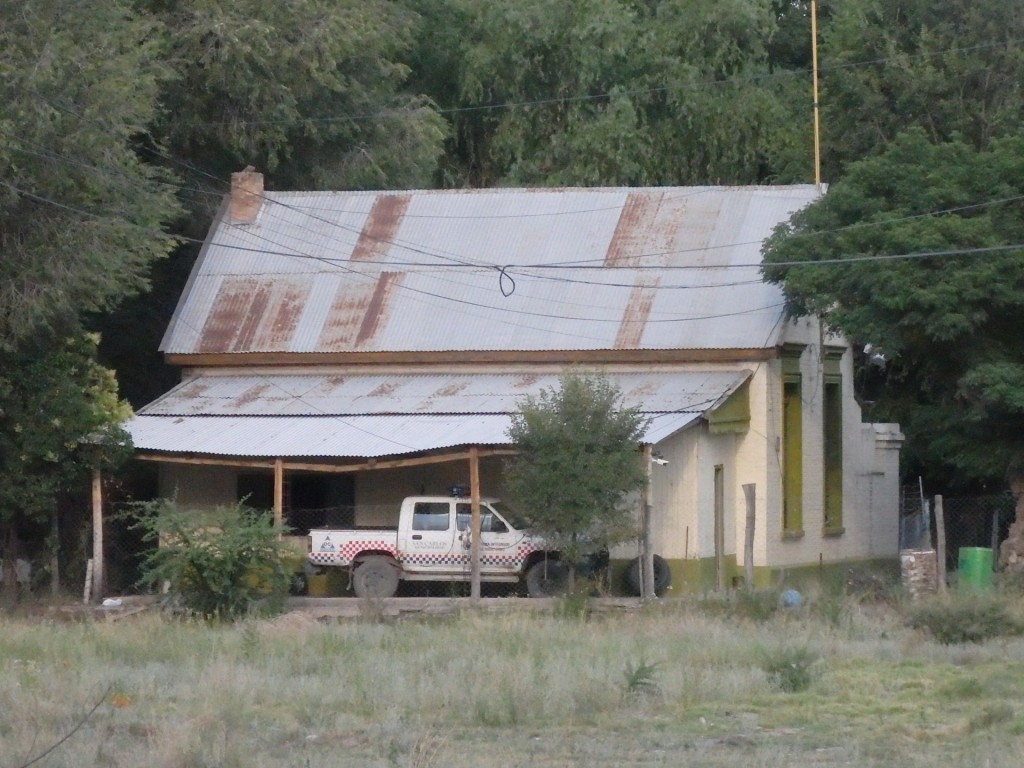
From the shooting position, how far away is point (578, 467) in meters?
23.1

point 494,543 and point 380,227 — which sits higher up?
point 380,227

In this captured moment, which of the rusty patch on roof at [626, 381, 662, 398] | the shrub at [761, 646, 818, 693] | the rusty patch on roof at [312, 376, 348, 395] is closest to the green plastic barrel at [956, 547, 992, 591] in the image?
the rusty patch on roof at [626, 381, 662, 398]

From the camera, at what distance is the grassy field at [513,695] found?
38.9 ft

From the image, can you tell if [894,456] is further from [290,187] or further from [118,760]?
[118,760]

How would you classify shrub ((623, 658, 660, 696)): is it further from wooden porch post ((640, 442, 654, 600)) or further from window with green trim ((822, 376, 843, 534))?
window with green trim ((822, 376, 843, 534))

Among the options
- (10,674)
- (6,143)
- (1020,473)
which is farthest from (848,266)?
(10,674)

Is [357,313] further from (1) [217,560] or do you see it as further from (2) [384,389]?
(1) [217,560]

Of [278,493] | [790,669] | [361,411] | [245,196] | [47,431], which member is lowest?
[790,669]

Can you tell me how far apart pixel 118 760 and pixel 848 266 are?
53.8 ft

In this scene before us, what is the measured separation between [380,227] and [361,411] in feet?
16.7

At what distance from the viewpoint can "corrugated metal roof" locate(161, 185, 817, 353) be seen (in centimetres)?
2783

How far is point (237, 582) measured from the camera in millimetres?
22094

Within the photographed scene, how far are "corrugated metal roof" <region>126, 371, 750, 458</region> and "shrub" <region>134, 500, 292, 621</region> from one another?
2462 millimetres

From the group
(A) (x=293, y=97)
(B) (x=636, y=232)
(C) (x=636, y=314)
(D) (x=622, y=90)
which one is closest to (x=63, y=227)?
(A) (x=293, y=97)
